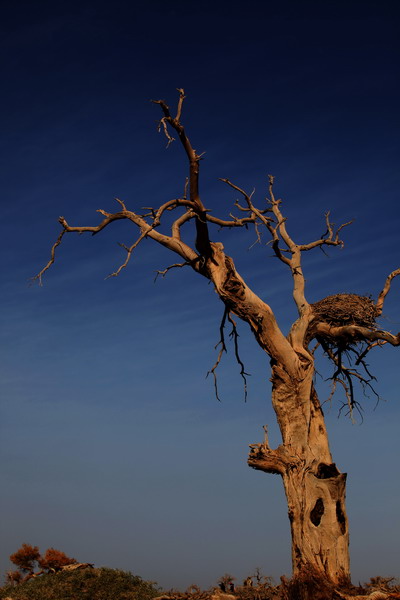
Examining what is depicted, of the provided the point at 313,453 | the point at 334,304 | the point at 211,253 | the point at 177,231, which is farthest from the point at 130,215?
the point at 313,453

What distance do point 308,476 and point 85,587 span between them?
642 centimetres

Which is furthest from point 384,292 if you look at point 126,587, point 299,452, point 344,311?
point 126,587

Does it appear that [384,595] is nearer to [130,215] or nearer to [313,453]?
[313,453]

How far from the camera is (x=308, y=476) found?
1277 centimetres

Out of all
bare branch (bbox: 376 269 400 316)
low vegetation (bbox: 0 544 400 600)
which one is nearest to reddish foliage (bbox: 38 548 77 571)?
low vegetation (bbox: 0 544 400 600)

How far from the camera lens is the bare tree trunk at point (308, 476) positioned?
12203 mm

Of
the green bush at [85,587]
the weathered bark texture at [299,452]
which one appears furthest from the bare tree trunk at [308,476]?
the green bush at [85,587]

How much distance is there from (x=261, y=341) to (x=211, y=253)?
2.35 metres

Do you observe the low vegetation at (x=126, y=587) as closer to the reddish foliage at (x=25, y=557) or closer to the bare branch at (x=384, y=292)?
the reddish foliage at (x=25, y=557)

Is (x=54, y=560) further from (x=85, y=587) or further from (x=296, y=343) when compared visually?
(x=296, y=343)

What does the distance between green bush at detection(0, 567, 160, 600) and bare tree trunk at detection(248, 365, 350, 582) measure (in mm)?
4655

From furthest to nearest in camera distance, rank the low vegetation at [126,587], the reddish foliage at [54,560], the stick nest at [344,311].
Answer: the reddish foliage at [54,560]
the stick nest at [344,311]
the low vegetation at [126,587]

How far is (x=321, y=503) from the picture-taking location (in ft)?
41.4

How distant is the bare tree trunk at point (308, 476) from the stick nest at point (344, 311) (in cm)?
199
